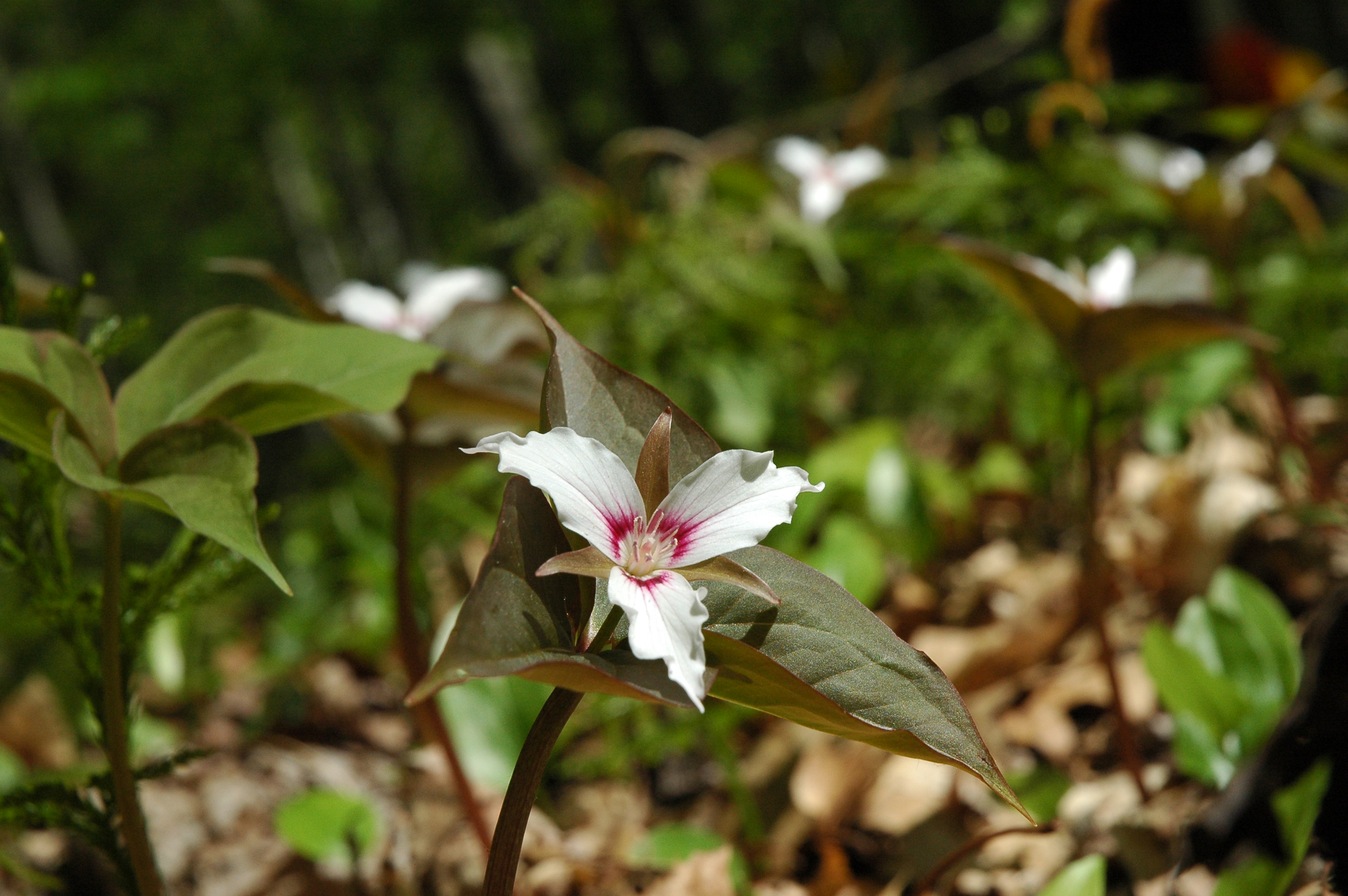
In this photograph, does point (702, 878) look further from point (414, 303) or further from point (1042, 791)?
point (414, 303)

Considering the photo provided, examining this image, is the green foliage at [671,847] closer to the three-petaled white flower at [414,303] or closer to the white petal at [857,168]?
the three-petaled white flower at [414,303]

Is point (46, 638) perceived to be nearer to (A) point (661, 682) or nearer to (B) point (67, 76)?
(A) point (661, 682)

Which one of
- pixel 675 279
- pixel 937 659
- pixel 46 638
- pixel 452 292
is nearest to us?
pixel 452 292

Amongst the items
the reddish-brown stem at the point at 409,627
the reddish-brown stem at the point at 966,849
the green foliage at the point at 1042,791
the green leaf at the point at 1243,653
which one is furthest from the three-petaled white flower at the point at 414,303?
the green leaf at the point at 1243,653

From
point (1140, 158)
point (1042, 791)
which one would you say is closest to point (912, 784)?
point (1042, 791)

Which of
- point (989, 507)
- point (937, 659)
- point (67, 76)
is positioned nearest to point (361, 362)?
point (937, 659)
